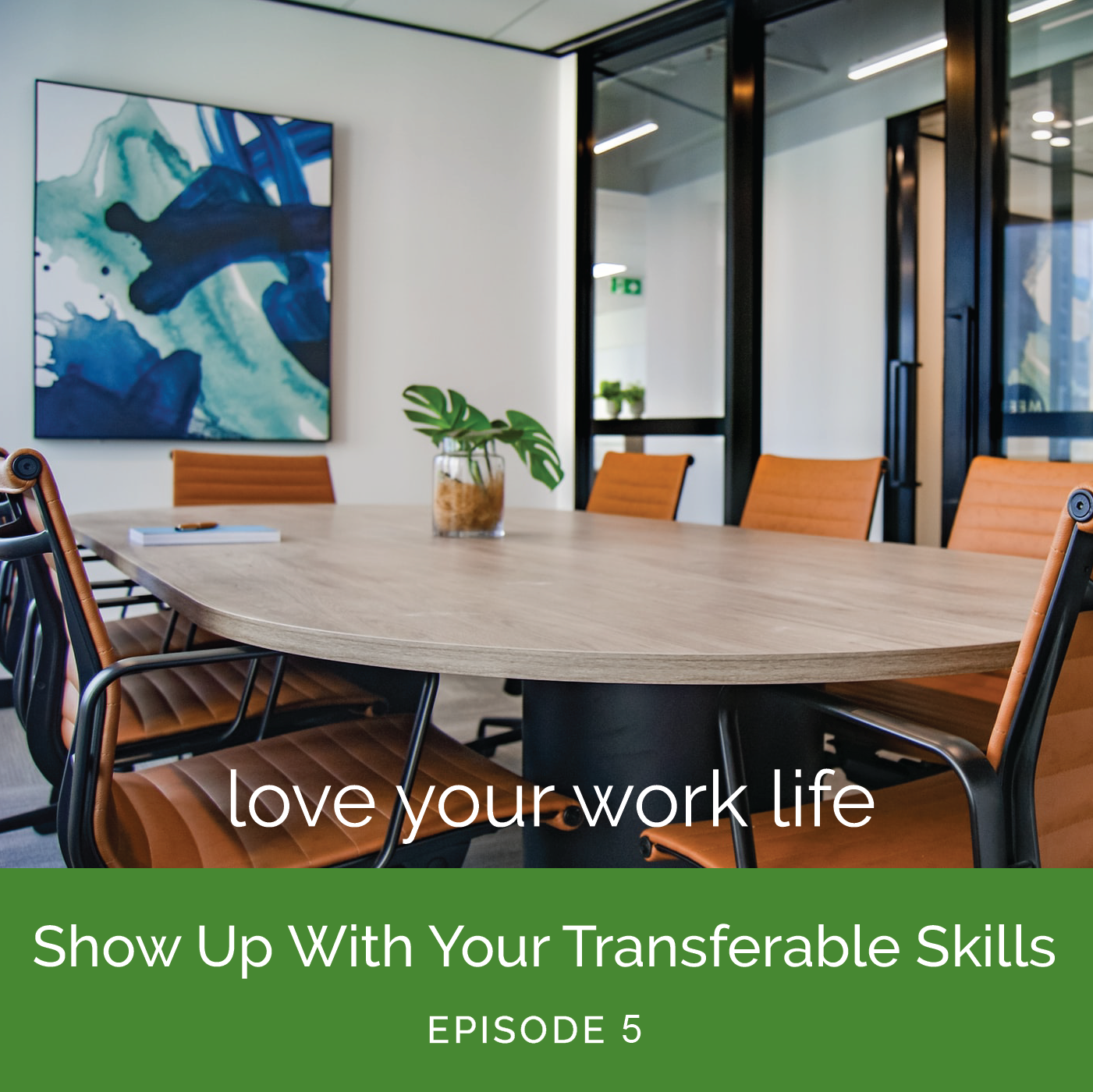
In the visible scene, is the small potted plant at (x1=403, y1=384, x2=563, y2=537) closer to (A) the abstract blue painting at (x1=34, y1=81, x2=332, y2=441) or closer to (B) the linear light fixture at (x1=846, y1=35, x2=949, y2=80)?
(A) the abstract blue painting at (x1=34, y1=81, x2=332, y2=441)

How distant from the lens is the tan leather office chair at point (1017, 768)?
41.8 inches

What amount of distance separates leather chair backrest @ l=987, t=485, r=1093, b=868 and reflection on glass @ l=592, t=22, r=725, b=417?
13.9ft

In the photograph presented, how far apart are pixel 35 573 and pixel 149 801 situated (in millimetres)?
393

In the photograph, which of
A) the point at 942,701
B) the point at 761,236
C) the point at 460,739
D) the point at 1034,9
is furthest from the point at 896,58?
the point at 942,701

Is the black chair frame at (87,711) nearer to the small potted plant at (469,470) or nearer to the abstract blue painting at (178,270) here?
the small potted plant at (469,470)

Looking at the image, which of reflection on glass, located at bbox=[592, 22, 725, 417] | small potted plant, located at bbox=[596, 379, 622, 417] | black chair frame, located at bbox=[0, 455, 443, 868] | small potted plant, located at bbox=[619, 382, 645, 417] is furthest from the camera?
small potted plant, located at bbox=[596, 379, 622, 417]

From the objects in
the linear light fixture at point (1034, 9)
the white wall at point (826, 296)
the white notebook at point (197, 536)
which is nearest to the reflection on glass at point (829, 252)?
the white wall at point (826, 296)

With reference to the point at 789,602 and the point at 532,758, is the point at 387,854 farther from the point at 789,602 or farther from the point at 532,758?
the point at 789,602

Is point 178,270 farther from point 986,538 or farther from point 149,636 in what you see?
point 986,538

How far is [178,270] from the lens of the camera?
4.90 metres

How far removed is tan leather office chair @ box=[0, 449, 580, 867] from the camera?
51.6 inches

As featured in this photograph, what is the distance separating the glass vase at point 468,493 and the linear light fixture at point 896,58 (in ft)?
12.1

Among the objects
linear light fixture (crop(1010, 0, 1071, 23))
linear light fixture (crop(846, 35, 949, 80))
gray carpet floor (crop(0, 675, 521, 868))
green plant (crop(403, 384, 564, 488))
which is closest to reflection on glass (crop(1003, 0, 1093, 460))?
linear light fixture (crop(1010, 0, 1071, 23))
